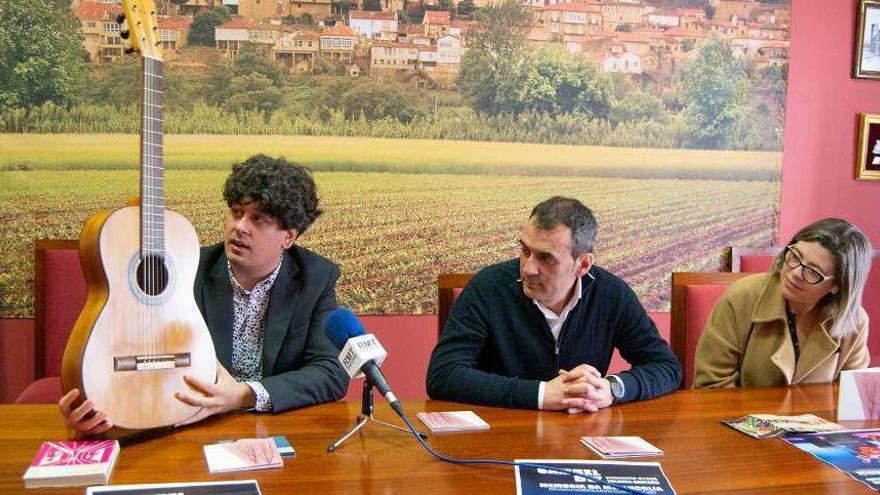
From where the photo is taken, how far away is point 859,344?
200 centimetres

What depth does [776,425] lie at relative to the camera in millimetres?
1515

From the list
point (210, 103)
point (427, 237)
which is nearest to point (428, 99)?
point (427, 237)

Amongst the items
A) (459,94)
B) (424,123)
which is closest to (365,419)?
(424,123)

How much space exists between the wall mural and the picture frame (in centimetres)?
32

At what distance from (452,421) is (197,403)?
0.49 meters

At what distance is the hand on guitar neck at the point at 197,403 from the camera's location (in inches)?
46.9

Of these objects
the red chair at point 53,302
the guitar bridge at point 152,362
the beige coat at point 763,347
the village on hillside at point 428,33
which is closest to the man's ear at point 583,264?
the beige coat at point 763,347

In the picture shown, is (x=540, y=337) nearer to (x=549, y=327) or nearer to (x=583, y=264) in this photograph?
(x=549, y=327)

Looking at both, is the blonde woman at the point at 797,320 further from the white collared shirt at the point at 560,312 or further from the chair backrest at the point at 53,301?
the chair backrest at the point at 53,301

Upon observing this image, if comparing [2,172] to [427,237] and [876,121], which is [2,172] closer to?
[427,237]

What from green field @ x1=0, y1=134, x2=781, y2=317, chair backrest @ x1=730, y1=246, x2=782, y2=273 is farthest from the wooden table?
chair backrest @ x1=730, y1=246, x2=782, y2=273

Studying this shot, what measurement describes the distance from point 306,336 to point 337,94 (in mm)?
1365

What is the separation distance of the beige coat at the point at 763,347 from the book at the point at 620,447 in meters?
0.70

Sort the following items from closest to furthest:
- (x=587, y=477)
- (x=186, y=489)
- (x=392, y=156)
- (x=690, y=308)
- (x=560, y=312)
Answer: (x=186, y=489) → (x=587, y=477) → (x=560, y=312) → (x=690, y=308) → (x=392, y=156)
